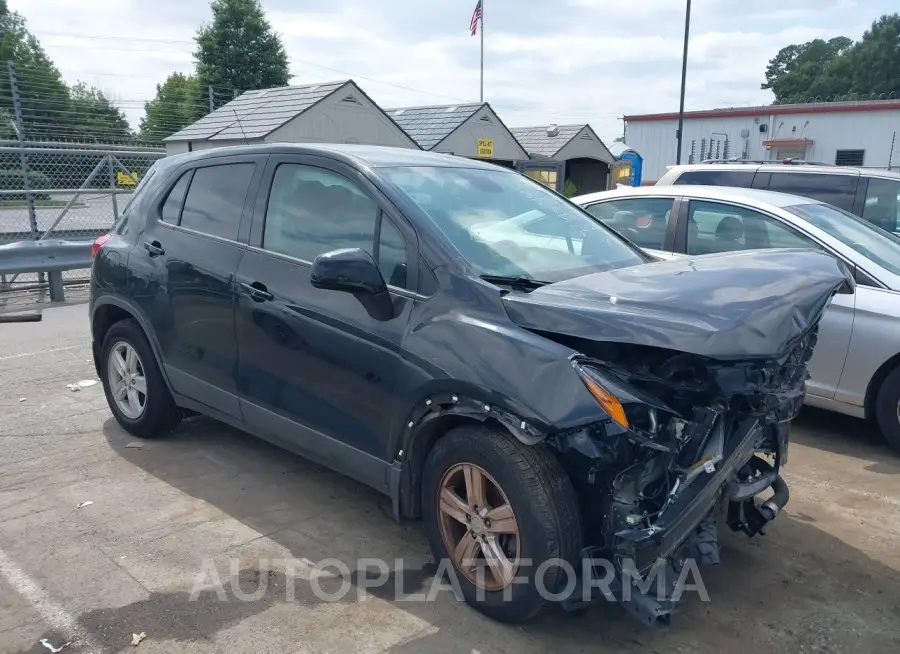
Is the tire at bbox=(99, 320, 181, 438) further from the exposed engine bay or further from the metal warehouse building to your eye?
the metal warehouse building

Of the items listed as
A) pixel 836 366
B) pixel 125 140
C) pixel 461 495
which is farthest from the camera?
pixel 125 140

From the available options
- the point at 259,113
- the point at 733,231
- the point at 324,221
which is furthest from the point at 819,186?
the point at 259,113

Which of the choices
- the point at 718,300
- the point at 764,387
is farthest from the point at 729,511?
the point at 718,300

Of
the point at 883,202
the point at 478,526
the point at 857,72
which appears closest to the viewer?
the point at 478,526

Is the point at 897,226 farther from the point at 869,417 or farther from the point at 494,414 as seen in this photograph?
the point at 494,414

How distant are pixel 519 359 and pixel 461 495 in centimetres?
70

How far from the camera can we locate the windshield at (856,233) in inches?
208

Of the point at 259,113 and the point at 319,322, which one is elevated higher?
the point at 259,113

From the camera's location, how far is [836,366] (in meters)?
Result: 5.07

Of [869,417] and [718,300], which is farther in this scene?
[869,417]

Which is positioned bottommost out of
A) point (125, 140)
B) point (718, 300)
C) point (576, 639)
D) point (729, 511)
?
point (576, 639)

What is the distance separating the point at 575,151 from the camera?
29.2 m

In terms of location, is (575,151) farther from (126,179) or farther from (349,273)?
(349,273)

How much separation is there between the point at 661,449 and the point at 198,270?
284 centimetres
